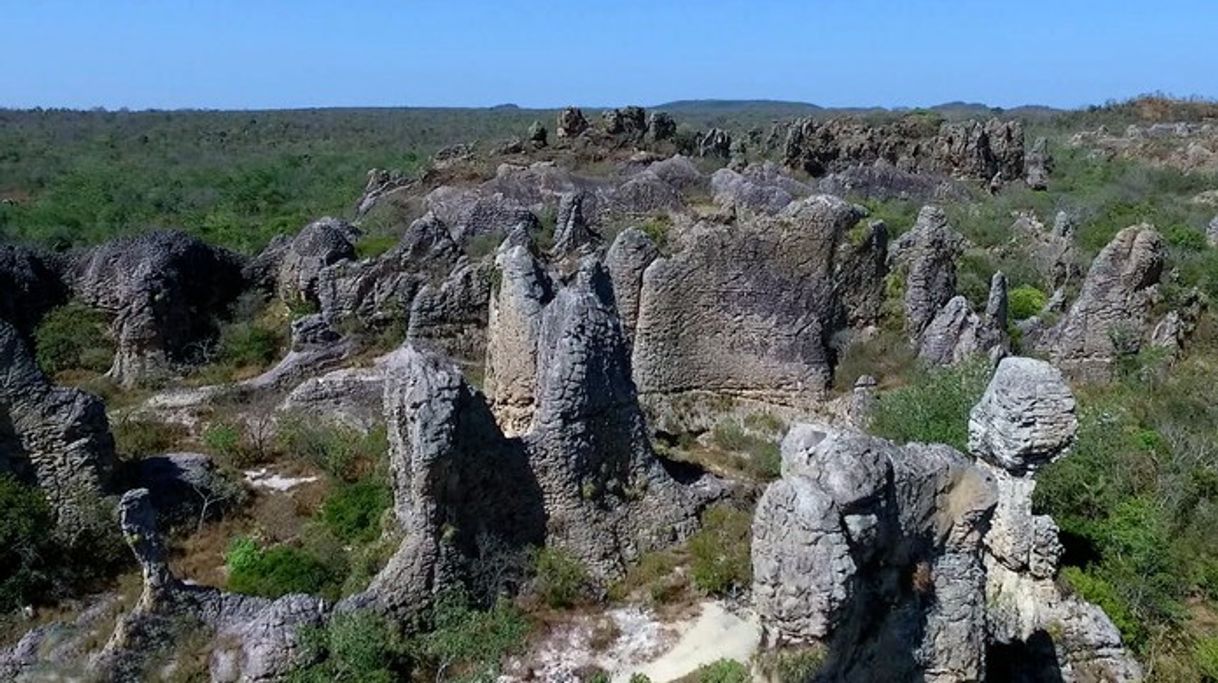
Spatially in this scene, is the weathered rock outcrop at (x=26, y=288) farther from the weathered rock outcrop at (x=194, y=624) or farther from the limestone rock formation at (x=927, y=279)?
the limestone rock formation at (x=927, y=279)

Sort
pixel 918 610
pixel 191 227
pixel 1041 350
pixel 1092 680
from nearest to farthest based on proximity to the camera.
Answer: pixel 918 610 → pixel 1092 680 → pixel 1041 350 → pixel 191 227

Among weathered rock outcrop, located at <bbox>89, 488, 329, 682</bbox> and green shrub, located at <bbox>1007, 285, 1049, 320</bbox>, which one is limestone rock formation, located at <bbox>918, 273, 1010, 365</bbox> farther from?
weathered rock outcrop, located at <bbox>89, 488, 329, 682</bbox>

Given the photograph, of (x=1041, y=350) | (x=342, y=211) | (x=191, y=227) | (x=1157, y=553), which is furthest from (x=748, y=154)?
(x=1157, y=553)

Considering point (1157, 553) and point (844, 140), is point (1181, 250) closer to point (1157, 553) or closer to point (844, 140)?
point (1157, 553)

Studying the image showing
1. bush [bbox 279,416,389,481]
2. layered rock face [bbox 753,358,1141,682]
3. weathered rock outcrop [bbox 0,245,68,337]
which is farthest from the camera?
weathered rock outcrop [bbox 0,245,68,337]

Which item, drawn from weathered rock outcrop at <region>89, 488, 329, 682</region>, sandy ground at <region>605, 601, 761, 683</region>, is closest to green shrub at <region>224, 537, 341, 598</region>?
weathered rock outcrop at <region>89, 488, 329, 682</region>
